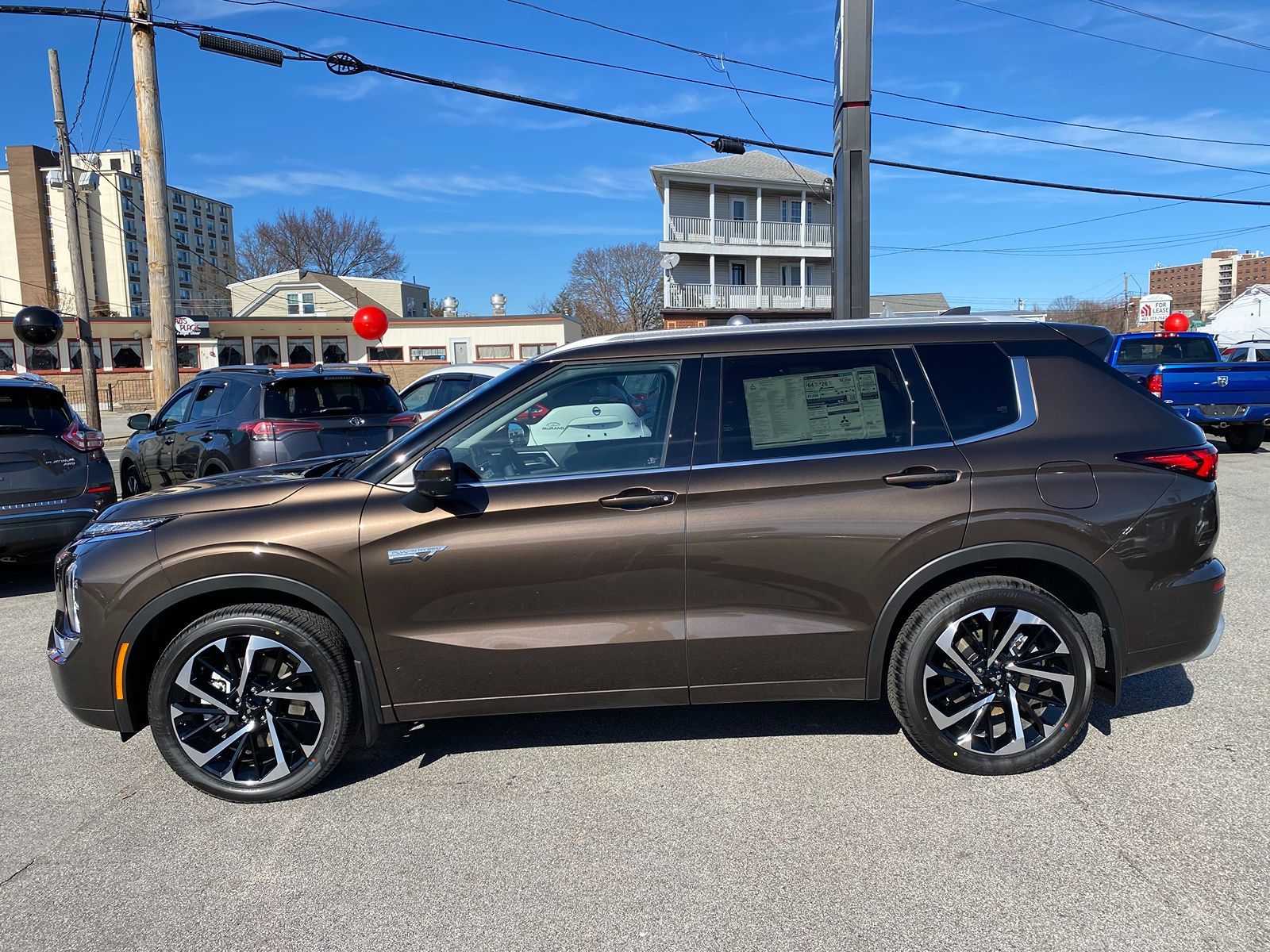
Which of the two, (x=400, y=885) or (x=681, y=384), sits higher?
(x=681, y=384)

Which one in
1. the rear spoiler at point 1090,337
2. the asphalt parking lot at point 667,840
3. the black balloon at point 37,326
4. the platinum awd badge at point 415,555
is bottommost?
the asphalt parking lot at point 667,840

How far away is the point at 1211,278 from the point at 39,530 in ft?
533

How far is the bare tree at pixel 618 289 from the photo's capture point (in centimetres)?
5516

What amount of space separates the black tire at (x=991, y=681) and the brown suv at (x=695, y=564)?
0.03ft

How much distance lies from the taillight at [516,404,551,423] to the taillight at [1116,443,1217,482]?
92.0 inches

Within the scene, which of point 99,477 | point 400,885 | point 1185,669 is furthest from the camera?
point 99,477

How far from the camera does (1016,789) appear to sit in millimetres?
3379

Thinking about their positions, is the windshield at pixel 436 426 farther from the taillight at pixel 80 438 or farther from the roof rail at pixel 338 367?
the roof rail at pixel 338 367

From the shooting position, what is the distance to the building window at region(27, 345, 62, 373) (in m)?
42.3

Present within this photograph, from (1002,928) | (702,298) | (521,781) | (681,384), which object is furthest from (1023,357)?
(702,298)

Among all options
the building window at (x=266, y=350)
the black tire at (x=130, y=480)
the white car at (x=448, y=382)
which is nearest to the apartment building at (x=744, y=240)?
the building window at (x=266, y=350)

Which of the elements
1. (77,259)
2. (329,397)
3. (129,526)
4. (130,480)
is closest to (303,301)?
(77,259)

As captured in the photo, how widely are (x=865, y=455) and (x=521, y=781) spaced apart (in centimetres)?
194

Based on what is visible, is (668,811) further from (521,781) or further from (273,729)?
(273,729)
